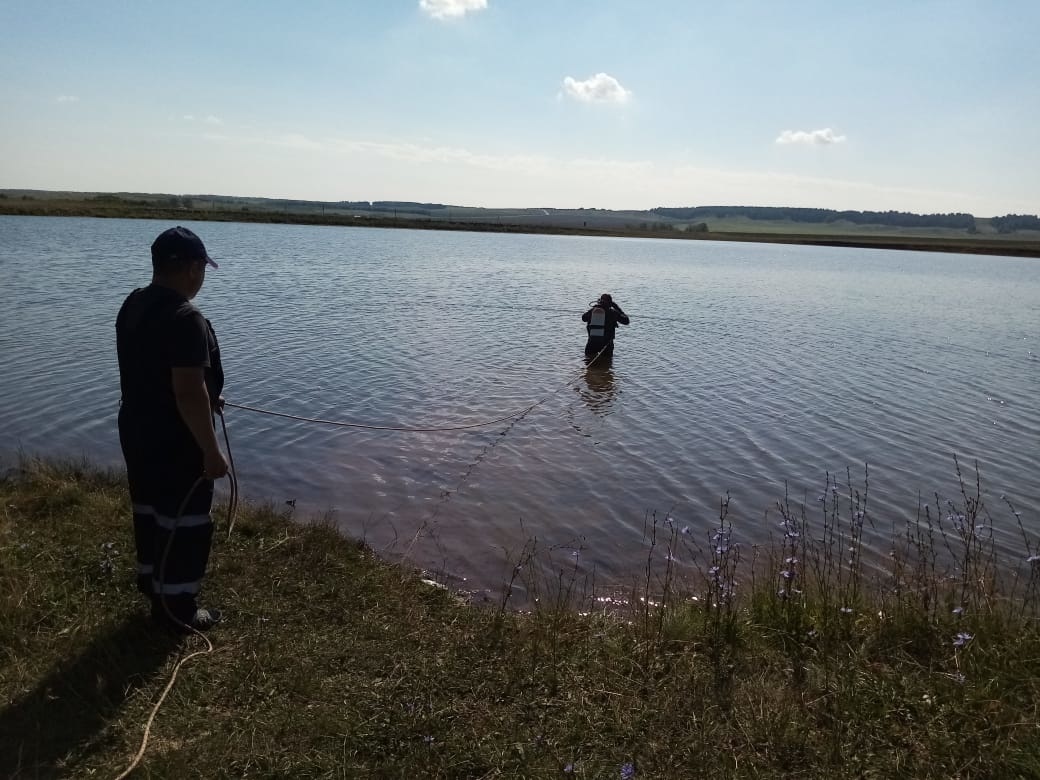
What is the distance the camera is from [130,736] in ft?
11.8

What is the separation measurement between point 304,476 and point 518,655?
18.2 feet

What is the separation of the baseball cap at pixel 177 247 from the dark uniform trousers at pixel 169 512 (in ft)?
3.27

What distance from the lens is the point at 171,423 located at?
4.31 m

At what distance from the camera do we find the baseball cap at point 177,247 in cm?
416

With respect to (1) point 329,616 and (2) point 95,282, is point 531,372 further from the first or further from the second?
(2) point 95,282

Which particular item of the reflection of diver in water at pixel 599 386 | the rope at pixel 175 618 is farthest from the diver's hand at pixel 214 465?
the reflection of diver in water at pixel 599 386

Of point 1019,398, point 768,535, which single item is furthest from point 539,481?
point 1019,398

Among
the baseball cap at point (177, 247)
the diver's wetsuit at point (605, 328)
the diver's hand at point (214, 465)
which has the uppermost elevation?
the baseball cap at point (177, 247)

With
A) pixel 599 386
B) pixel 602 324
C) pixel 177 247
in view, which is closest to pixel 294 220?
pixel 602 324

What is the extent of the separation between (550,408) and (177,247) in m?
9.69

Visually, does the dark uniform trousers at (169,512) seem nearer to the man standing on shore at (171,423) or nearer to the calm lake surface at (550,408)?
the man standing on shore at (171,423)

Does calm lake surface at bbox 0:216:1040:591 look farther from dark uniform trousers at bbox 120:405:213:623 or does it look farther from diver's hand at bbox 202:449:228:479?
diver's hand at bbox 202:449:228:479

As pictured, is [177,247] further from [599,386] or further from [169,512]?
[599,386]

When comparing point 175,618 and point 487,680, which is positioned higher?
point 175,618
